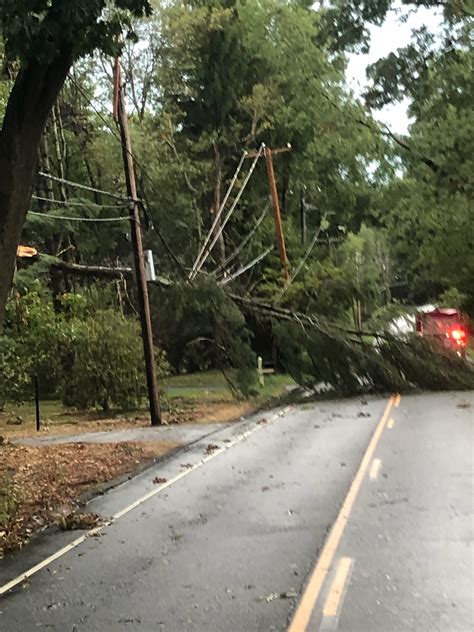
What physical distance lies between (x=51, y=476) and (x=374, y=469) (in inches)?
190

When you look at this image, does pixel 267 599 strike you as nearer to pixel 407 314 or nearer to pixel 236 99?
pixel 407 314

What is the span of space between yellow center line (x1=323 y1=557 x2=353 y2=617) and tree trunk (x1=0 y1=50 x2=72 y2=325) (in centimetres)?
403

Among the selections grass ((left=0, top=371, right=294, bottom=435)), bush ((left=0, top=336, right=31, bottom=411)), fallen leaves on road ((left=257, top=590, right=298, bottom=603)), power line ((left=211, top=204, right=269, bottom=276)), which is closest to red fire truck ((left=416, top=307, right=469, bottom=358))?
grass ((left=0, top=371, right=294, bottom=435))

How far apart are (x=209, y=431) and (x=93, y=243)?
21.0 meters

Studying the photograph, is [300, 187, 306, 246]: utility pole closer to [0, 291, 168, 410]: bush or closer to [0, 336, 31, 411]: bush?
[0, 291, 168, 410]: bush

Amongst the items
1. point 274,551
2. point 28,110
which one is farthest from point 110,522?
point 28,110

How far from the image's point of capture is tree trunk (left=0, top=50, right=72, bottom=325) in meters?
7.82

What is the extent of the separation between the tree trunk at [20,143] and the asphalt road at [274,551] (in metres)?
2.79

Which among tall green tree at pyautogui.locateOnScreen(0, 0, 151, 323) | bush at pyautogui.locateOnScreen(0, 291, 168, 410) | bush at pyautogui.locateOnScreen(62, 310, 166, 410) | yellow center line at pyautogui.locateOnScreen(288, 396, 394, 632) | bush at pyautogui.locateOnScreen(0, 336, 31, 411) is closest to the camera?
yellow center line at pyautogui.locateOnScreen(288, 396, 394, 632)

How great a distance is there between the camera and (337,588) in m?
6.08

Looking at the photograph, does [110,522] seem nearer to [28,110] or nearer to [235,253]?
[28,110]

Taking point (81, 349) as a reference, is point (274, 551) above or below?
below

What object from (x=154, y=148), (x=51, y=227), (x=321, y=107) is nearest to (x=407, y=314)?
(x=51, y=227)

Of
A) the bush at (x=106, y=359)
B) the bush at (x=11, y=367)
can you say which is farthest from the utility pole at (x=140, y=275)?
the bush at (x=11, y=367)
